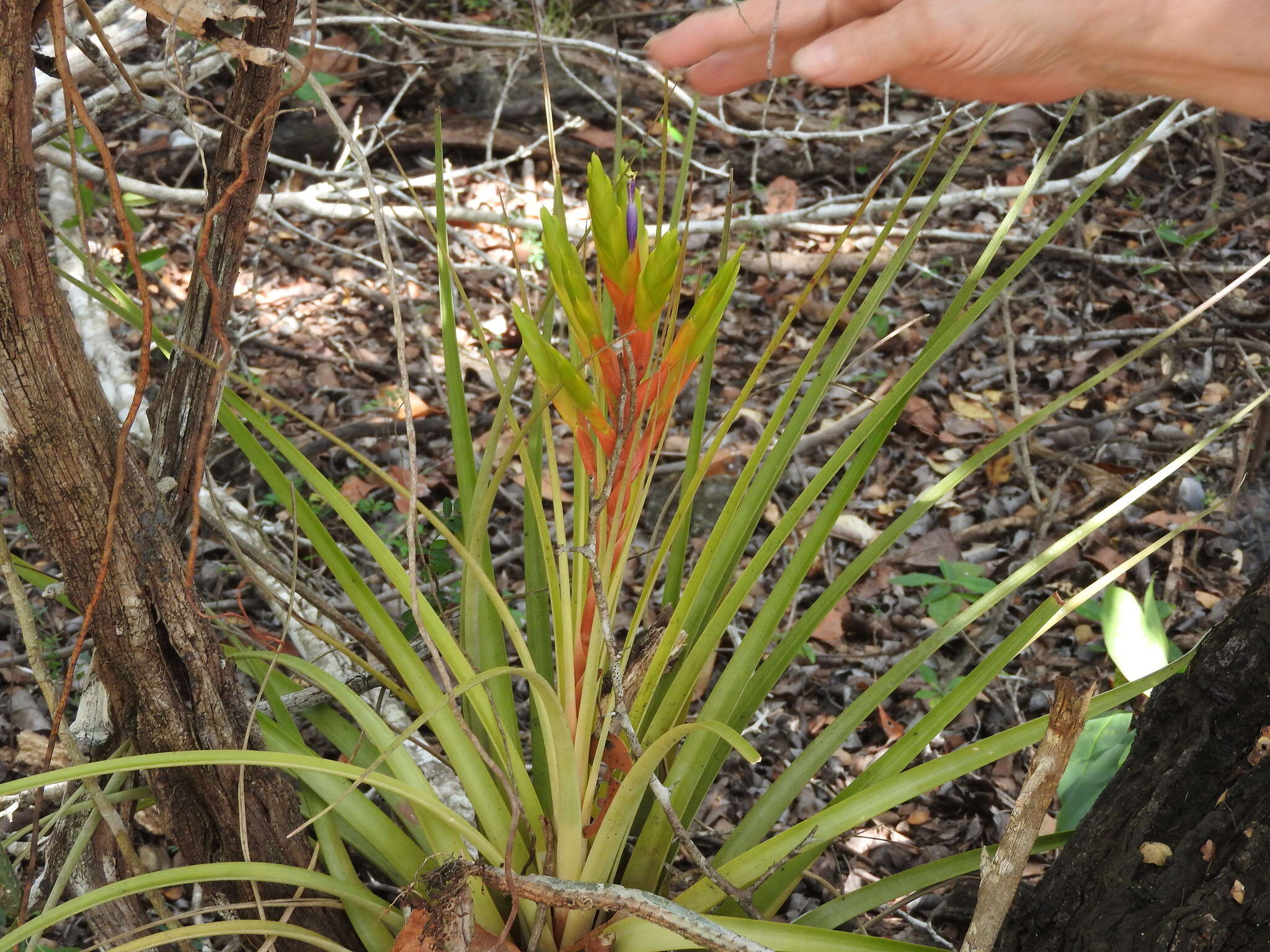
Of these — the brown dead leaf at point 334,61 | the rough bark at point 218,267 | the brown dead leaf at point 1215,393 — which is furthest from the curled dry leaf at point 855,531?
the brown dead leaf at point 334,61

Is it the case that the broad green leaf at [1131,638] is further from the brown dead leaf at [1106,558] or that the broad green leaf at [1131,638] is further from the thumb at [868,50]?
the thumb at [868,50]

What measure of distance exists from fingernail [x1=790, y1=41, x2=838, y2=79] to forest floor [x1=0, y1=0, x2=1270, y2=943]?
1.04 ft

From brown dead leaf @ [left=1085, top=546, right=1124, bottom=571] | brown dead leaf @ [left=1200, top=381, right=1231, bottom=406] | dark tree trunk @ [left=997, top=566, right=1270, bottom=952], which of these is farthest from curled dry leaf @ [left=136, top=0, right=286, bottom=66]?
brown dead leaf @ [left=1200, top=381, right=1231, bottom=406]

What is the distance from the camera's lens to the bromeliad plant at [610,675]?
0.84 meters

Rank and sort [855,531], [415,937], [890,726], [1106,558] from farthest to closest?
[855,531]
[1106,558]
[890,726]
[415,937]

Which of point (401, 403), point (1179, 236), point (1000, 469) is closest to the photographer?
point (1000, 469)

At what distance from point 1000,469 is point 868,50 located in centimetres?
160

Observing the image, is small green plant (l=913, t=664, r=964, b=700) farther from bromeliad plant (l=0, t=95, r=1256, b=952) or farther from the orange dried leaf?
bromeliad plant (l=0, t=95, r=1256, b=952)

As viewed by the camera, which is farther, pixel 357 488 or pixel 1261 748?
pixel 357 488

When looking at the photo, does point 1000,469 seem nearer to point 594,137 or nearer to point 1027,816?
point 1027,816

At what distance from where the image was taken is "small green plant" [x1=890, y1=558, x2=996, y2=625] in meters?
1.67

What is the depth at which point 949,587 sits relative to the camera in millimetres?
1726

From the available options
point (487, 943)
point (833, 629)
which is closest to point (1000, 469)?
point (833, 629)

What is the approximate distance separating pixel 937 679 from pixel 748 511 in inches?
32.0
